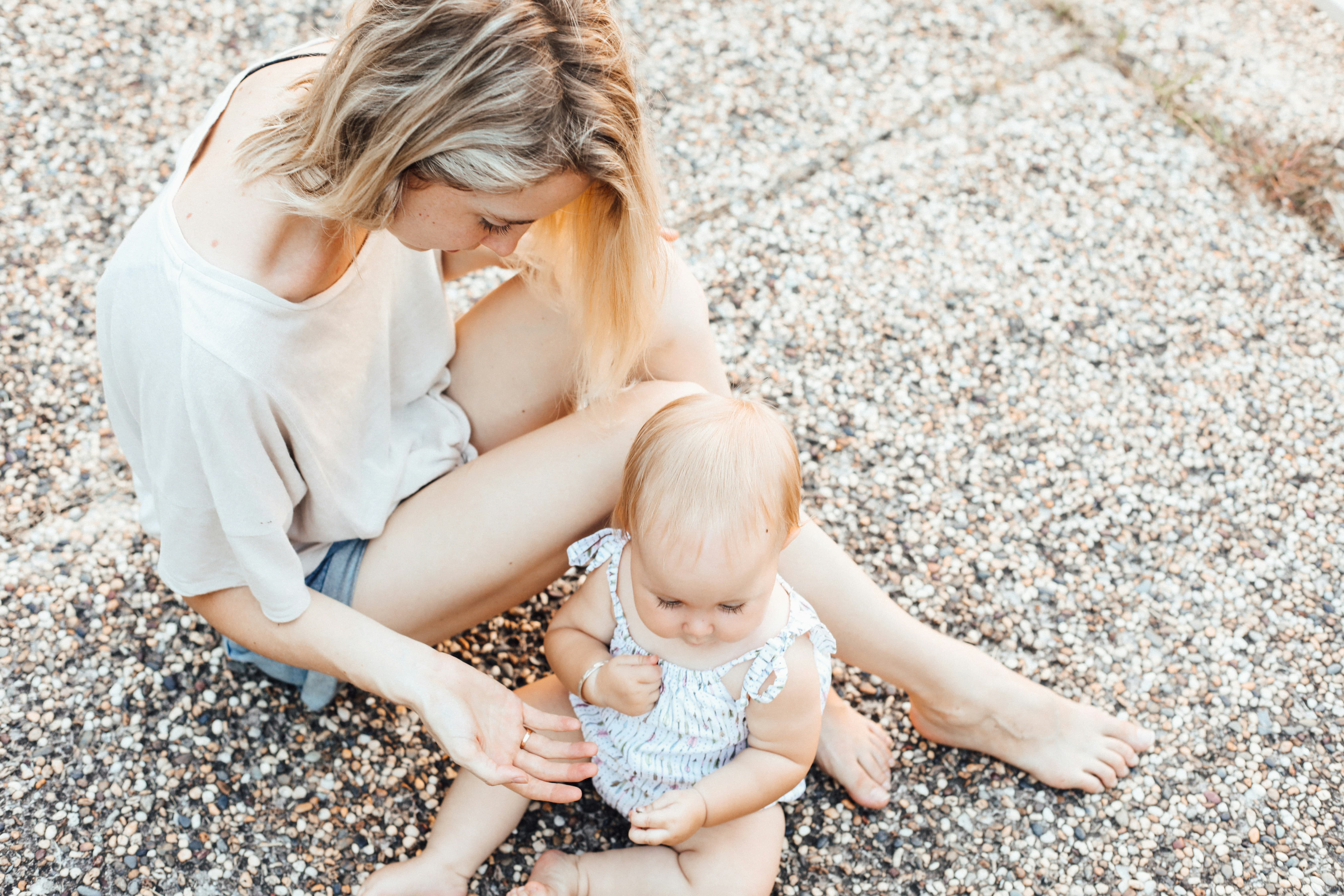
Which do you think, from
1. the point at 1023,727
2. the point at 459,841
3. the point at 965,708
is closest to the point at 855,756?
the point at 965,708

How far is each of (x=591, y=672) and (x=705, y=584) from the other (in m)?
0.39

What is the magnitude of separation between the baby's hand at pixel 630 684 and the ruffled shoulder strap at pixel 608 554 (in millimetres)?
101

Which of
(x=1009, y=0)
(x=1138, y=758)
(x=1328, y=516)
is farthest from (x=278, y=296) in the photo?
→ (x=1009, y=0)

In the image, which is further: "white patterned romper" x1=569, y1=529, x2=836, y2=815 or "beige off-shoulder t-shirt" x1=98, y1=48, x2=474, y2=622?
"white patterned romper" x1=569, y1=529, x2=836, y2=815

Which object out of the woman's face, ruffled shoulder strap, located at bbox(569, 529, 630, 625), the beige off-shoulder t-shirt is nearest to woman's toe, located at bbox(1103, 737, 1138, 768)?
ruffled shoulder strap, located at bbox(569, 529, 630, 625)

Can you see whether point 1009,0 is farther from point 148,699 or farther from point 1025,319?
point 148,699

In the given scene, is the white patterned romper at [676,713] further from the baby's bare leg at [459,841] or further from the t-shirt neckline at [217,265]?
the t-shirt neckline at [217,265]

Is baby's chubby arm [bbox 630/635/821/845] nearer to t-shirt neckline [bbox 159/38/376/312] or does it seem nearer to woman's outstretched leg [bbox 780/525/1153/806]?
woman's outstretched leg [bbox 780/525/1153/806]

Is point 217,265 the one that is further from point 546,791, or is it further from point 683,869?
point 683,869

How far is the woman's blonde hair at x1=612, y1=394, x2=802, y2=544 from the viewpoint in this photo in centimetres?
176

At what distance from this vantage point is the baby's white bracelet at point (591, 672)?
6.61 feet

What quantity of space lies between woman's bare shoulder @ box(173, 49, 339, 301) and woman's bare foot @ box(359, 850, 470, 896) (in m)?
1.13

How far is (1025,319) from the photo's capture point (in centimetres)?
304

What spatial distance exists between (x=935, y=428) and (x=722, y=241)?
0.86m
